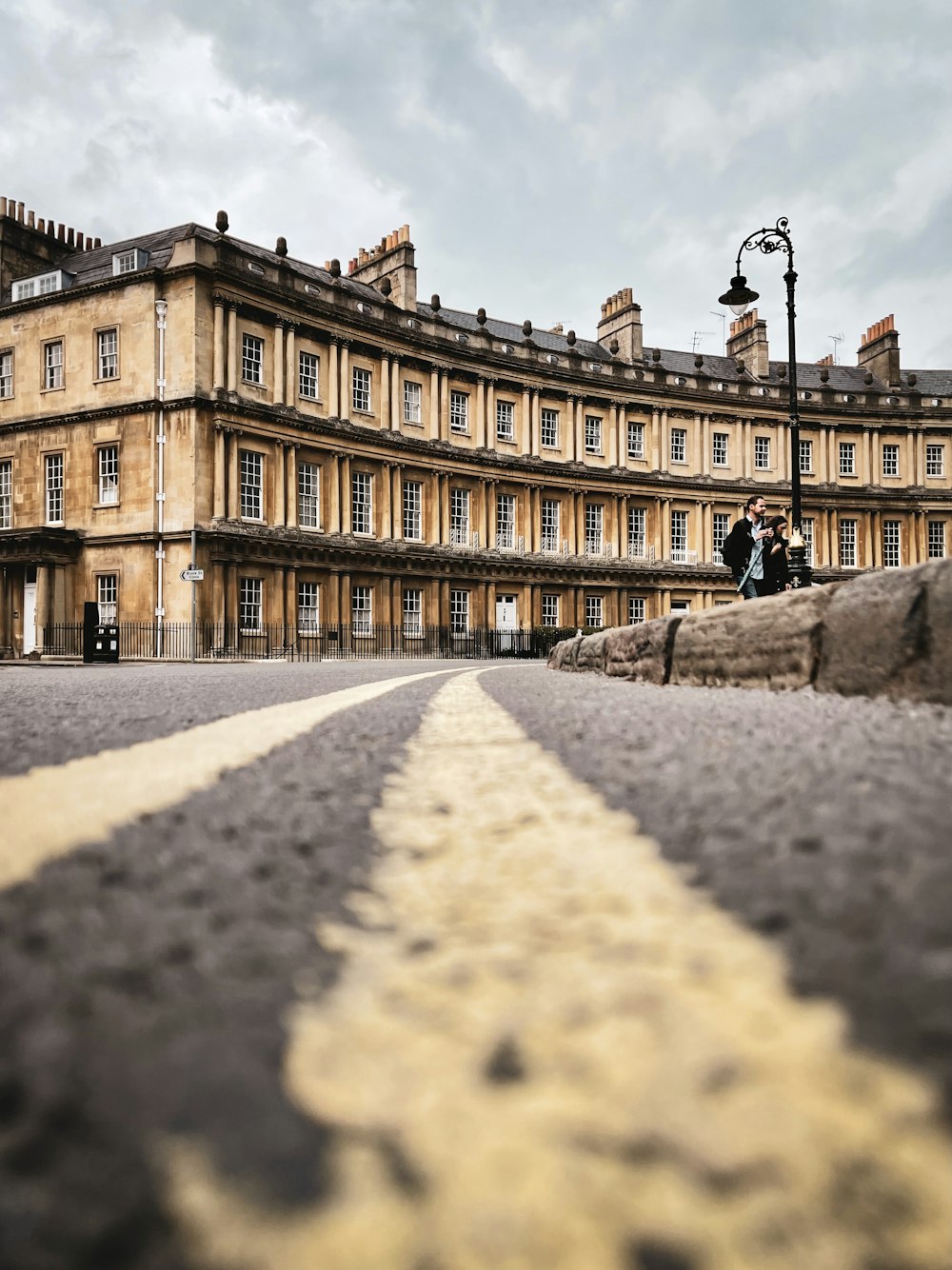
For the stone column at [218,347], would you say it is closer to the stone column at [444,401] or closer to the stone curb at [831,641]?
the stone column at [444,401]

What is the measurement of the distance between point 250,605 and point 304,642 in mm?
2097

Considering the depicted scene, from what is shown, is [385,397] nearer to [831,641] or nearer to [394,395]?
[394,395]

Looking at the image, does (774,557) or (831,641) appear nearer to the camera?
(831,641)

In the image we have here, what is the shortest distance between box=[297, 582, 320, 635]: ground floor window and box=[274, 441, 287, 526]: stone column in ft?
7.41

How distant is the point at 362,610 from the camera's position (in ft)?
85.5

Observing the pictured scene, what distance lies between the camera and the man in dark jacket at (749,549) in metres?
9.71

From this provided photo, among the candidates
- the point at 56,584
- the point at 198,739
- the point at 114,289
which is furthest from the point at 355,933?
the point at 114,289

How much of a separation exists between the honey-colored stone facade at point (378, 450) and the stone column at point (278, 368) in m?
0.10

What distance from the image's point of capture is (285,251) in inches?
1049

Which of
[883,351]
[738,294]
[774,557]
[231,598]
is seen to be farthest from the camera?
[883,351]

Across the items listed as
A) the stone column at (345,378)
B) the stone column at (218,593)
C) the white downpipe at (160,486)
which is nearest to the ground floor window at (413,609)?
the stone column at (345,378)

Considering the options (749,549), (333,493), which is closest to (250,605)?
(333,493)

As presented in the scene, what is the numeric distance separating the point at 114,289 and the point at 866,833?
28.6 m

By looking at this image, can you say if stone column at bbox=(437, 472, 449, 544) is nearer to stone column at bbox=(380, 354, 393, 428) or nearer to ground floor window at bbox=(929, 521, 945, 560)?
stone column at bbox=(380, 354, 393, 428)
